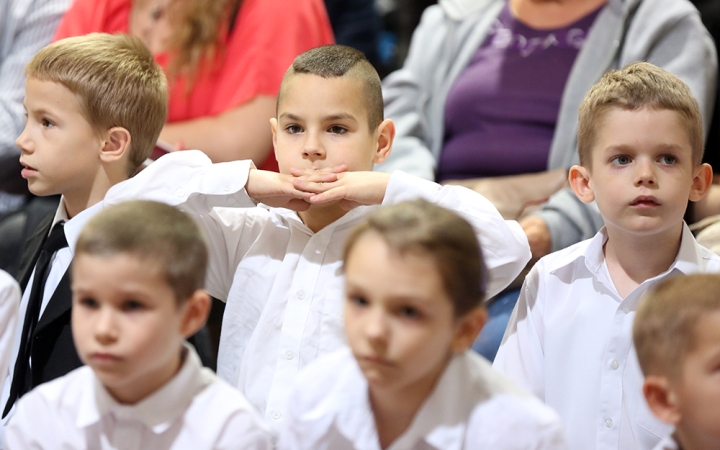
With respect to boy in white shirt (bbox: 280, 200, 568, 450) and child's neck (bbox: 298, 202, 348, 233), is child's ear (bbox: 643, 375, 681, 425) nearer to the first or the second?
boy in white shirt (bbox: 280, 200, 568, 450)

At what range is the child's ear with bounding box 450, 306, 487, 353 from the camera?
1.24m

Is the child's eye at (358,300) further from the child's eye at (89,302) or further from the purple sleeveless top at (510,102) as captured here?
the purple sleeveless top at (510,102)

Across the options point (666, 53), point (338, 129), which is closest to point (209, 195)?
point (338, 129)

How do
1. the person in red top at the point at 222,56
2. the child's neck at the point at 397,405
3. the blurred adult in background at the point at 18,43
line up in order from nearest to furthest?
the child's neck at the point at 397,405 < the person in red top at the point at 222,56 < the blurred adult in background at the point at 18,43

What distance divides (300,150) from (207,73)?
764 mm

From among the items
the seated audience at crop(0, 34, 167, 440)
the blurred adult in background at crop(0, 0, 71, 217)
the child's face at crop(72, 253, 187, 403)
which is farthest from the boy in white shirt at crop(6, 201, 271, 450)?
the blurred adult in background at crop(0, 0, 71, 217)

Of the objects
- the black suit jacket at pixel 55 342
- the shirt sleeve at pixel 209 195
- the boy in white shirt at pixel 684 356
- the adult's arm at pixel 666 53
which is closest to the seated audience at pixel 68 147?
the black suit jacket at pixel 55 342

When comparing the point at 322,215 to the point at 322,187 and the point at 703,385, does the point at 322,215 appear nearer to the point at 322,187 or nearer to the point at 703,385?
the point at 322,187

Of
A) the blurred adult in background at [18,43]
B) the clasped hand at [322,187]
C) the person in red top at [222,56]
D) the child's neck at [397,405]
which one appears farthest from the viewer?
the blurred adult in background at [18,43]

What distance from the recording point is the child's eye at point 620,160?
1.57 meters

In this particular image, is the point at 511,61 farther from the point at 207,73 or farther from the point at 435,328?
the point at 435,328

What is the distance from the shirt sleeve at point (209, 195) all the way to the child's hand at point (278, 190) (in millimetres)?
20

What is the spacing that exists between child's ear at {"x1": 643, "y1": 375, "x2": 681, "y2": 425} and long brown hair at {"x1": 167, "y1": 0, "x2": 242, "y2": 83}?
1.44 m

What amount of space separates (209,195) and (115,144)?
10.6 inches
